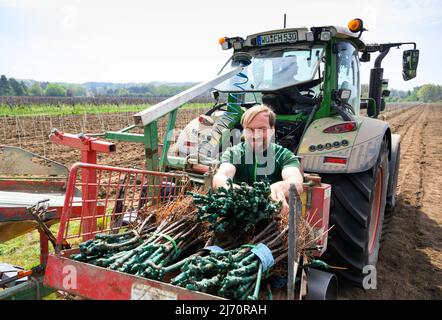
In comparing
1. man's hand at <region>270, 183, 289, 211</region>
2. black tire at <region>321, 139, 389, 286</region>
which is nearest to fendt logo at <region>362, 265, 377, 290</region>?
black tire at <region>321, 139, 389, 286</region>

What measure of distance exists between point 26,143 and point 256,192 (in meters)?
12.5

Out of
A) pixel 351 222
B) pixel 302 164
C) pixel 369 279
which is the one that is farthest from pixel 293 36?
pixel 369 279

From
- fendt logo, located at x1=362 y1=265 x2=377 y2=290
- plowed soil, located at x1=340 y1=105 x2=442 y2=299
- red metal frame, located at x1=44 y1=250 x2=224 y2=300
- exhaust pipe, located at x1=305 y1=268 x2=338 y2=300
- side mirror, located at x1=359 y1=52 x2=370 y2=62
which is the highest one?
side mirror, located at x1=359 y1=52 x2=370 y2=62

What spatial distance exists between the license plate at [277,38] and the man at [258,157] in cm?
161

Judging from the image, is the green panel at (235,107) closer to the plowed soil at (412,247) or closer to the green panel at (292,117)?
the green panel at (292,117)

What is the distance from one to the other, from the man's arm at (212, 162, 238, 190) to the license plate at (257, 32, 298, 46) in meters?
1.93

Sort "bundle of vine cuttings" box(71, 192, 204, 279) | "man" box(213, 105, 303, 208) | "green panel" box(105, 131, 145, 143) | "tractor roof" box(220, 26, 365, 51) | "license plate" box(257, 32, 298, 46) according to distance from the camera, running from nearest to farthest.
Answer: "bundle of vine cuttings" box(71, 192, 204, 279), "man" box(213, 105, 303, 208), "green panel" box(105, 131, 145, 143), "tractor roof" box(220, 26, 365, 51), "license plate" box(257, 32, 298, 46)

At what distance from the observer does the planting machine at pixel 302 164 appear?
1836mm

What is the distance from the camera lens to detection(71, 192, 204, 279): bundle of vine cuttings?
1823 millimetres

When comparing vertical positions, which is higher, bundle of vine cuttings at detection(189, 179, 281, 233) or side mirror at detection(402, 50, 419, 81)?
side mirror at detection(402, 50, 419, 81)

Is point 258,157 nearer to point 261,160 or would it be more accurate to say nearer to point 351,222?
point 261,160

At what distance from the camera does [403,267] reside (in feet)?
12.5

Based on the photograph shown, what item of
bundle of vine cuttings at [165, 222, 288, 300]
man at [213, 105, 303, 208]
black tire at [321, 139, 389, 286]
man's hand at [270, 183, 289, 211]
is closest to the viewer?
bundle of vine cuttings at [165, 222, 288, 300]

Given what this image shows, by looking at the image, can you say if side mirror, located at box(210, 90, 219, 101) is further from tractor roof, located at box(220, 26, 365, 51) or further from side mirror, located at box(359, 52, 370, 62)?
side mirror, located at box(359, 52, 370, 62)
